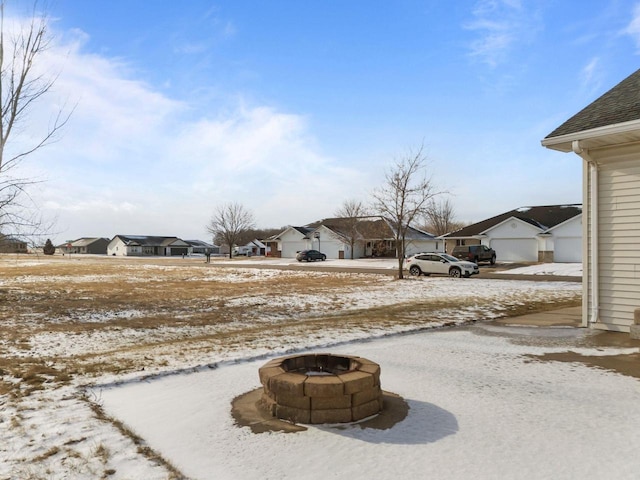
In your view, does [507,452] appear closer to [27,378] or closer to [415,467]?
[415,467]

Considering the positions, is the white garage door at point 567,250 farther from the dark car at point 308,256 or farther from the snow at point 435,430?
the snow at point 435,430

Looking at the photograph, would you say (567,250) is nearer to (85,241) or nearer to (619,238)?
(619,238)

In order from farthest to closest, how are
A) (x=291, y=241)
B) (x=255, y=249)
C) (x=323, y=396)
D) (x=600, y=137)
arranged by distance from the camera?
(x=255, y=249) < (x=291, y=241) < (x=600, y=137) < (x=323, y=396)

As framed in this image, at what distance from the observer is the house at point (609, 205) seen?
812 centimetres

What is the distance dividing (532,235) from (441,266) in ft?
58.6

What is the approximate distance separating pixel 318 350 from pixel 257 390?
226 cm

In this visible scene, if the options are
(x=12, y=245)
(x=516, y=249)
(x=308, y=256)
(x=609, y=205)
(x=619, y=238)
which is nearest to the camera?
(x=619, y=238)

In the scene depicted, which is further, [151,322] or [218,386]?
[151,322]

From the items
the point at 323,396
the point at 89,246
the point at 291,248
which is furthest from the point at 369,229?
the point at 89,246

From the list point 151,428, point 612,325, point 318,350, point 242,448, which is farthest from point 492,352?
point 151,428

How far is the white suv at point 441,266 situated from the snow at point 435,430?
62.7ft

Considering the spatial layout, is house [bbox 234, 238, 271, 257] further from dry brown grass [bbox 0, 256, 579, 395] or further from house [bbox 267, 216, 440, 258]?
dry brown grass [bbox 0, 256, 579, 395]

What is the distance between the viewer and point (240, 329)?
30.6 feet

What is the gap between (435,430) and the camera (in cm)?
389
